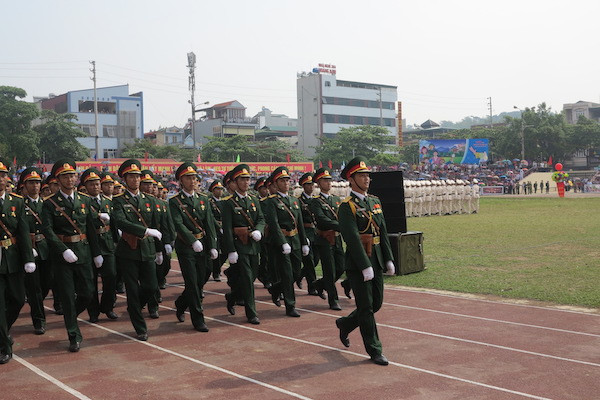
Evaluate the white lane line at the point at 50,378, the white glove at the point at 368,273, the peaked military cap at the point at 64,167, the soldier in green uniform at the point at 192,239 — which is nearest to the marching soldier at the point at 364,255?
the white glove at the point at 368,273

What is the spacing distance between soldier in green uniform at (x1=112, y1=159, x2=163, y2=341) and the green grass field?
5.07m

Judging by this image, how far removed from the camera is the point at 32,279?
8.93 m

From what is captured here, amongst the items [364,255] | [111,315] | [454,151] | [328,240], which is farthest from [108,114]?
[364,255]

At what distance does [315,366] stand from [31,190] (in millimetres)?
5029

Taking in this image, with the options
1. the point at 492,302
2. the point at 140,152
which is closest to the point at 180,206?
the point at 492,302

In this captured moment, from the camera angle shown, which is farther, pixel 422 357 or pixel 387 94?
pixel 387 94

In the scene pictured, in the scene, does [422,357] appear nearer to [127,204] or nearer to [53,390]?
[53,390]

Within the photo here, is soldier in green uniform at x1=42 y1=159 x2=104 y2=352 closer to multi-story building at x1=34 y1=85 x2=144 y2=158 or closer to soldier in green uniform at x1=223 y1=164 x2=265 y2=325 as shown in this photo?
soldier in green uniform at x1=223 y1=164 x2=265 y2=325

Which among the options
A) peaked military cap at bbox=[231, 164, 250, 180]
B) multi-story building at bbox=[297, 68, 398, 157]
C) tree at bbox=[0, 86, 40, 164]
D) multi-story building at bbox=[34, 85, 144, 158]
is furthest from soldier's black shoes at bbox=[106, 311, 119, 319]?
multi-story building at bbox=[297, 68, 398, 157]

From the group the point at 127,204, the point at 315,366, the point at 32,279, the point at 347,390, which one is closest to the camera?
the point at 347,390

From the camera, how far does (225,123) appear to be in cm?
8369

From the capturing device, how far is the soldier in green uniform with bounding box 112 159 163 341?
7906 millimetres

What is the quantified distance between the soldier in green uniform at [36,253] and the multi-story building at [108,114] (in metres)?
61.8

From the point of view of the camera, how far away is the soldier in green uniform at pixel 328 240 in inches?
374
